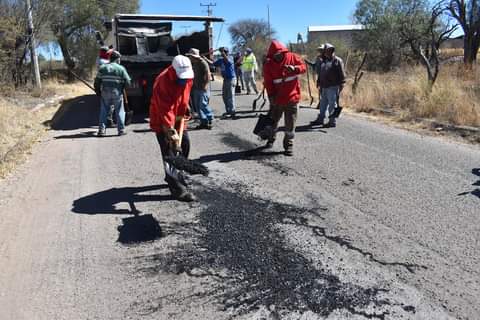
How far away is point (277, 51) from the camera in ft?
23.8

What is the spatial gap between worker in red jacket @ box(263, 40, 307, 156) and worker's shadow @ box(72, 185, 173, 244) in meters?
2.57

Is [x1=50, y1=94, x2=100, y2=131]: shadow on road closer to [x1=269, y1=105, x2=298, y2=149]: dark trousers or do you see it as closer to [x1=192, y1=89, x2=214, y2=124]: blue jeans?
[x1=192, y1=89, x2=214, y2=124]: blue jeans

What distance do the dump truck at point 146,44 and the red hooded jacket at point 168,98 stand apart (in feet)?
20.9

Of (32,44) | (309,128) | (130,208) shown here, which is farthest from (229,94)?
(32,44)

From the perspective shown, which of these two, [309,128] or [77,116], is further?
[77,116]

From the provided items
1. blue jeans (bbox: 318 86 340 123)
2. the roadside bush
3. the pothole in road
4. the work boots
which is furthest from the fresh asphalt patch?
the roadside bush

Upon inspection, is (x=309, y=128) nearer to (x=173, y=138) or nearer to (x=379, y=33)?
(x=173, y=138)

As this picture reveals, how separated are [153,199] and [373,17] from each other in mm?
37366

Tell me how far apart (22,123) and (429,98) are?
9.73m

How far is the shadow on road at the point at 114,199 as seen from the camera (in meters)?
5.22

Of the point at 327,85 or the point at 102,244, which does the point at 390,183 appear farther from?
the point at 327,85

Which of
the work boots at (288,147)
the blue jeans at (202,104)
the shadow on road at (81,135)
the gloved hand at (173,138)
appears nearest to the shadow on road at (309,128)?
the blue jeans at (202,104)

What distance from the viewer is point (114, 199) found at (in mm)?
5578

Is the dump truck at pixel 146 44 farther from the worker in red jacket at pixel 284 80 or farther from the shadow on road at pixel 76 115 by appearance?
the worker in red jacket at pixel 284 80
